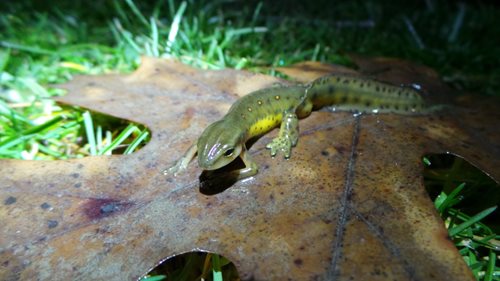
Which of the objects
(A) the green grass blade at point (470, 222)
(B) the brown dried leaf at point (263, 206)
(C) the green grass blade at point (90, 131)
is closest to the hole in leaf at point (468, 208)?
(A) the green grass blade at point (470, 222)

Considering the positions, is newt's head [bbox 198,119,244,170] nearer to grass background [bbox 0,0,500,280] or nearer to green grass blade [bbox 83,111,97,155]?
grass background [bbox 0,0,500,280]

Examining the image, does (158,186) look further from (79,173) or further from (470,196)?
(470,196)

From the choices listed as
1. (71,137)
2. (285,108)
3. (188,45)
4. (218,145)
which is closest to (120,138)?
(71,137)

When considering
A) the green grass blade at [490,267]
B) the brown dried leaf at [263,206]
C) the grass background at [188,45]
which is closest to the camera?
the brown dried leaf at [263,206]

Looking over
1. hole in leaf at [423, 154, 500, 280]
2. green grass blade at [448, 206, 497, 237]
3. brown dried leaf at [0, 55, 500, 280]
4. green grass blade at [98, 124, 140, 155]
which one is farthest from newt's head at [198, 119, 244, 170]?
green grass blade at [448, 206, 497, 237]

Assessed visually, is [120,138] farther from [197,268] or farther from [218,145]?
[197,268]

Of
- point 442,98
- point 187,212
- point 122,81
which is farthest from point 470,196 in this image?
point 122,81

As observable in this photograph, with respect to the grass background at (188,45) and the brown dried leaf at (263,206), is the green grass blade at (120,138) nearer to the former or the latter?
the grass background at (188,45)
